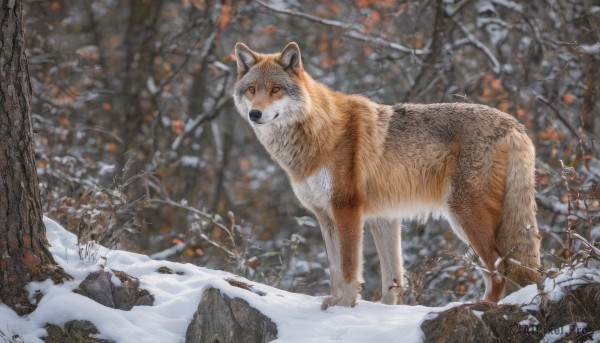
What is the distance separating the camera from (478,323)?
12.9 ft

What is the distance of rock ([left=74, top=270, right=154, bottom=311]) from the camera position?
14.4ft

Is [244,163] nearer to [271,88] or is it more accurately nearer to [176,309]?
[271,88]

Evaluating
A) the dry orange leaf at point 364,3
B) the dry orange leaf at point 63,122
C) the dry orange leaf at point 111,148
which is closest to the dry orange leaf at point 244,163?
the dry orange leaf at point 111,148

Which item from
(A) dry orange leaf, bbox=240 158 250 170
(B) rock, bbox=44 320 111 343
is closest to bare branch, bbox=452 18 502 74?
(B) rock, bbox=44 320 111 343

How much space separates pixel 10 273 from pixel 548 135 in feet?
25.1

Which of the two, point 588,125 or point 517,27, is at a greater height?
point 517,27

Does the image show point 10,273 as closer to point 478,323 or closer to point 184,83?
point 478,323

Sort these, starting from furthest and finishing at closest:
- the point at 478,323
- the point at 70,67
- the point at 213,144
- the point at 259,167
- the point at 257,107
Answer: the point at 259,167 → the point at 213,144 → the point at 70,67 → the point at 257,107 → the point at 478,323

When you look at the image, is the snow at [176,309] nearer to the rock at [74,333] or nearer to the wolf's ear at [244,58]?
the rock at [74,333]

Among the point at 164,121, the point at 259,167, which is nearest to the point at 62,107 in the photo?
the point at 164,121

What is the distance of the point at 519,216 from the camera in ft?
17.5

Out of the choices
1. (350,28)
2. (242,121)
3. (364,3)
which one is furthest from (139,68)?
(350,28)

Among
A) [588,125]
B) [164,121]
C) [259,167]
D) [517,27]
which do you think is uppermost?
[517,27]

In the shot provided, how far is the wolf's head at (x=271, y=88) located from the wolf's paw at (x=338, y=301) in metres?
1.63
